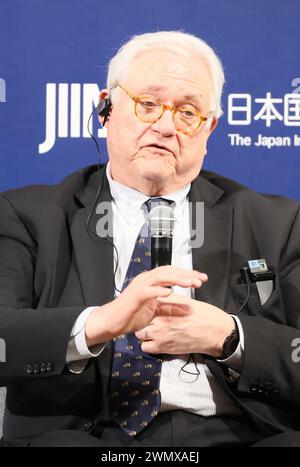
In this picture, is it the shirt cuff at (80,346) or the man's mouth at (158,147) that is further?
the man's mouth at (158,147)

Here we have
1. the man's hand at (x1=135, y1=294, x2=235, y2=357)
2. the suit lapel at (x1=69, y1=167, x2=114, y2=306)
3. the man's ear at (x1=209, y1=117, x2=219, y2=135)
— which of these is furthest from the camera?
the man's ear at (x1=209, y1=117, x2=219, y2=135)

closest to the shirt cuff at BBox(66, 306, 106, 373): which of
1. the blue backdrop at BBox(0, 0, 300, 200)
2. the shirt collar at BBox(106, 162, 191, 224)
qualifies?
the shirt collar at BBox(106, 162, 191, 224)

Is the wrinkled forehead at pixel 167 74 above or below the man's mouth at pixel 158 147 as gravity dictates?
above

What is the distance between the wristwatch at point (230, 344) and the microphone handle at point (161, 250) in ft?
0.79

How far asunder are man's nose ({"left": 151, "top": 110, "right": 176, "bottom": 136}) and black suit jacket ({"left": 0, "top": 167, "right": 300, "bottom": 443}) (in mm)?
199

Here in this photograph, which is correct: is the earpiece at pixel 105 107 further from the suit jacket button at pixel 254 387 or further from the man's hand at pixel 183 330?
the suit jacket button at pixel 254 387

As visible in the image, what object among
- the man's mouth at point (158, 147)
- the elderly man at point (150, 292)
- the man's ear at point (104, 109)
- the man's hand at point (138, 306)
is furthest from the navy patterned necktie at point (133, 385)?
the man's ear at point (104, 109)

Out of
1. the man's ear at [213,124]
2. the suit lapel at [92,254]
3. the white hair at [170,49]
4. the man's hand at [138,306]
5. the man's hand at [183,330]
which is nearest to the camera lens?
the man's hand at [138,306]

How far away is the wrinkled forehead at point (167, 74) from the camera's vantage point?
1.82 meters

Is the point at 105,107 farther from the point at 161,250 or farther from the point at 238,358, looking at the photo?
the point at 238,358

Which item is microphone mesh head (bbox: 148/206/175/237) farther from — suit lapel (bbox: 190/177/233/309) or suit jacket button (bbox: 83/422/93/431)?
suit jacket button (bbox: 83/422/93/431)

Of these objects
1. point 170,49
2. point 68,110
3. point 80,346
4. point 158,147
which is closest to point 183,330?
point 80,346

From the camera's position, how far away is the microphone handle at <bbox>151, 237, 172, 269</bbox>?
60.1 inches

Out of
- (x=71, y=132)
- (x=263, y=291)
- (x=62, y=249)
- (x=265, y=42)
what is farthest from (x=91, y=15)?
(x=263, y=291)
